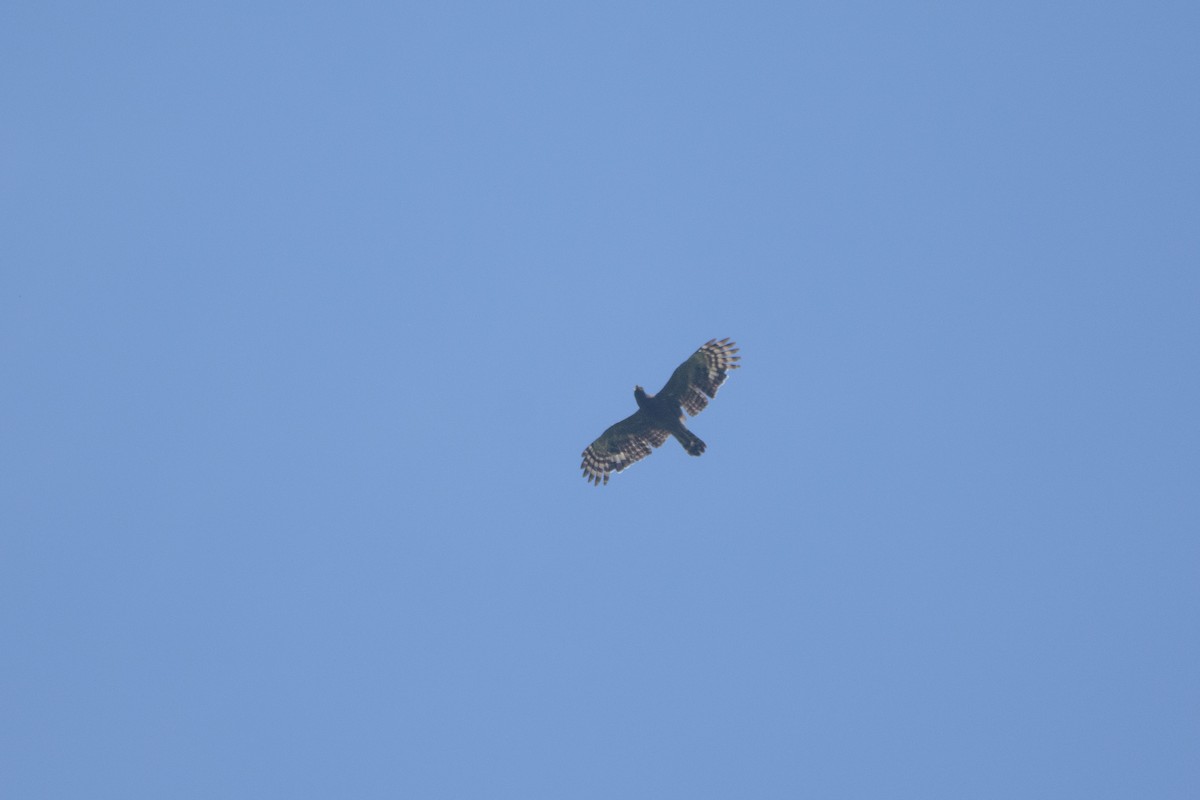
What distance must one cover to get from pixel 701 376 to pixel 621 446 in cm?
214

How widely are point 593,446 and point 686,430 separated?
2217 millimetres

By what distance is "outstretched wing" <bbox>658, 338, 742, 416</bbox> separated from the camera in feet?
89.3

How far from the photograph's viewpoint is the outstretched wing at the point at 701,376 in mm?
27219

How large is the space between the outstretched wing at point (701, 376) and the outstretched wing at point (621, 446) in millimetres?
764

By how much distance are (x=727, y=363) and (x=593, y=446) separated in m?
3.10

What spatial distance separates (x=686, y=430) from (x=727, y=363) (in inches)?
57.7

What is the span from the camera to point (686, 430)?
1063 inches

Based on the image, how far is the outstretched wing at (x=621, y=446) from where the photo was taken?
91.1 ft

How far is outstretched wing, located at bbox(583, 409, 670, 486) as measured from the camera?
27781 millimetres

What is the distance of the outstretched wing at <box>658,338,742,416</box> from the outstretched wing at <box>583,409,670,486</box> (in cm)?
76

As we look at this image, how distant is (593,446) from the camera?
2841cm

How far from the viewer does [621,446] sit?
2816 centimetres
